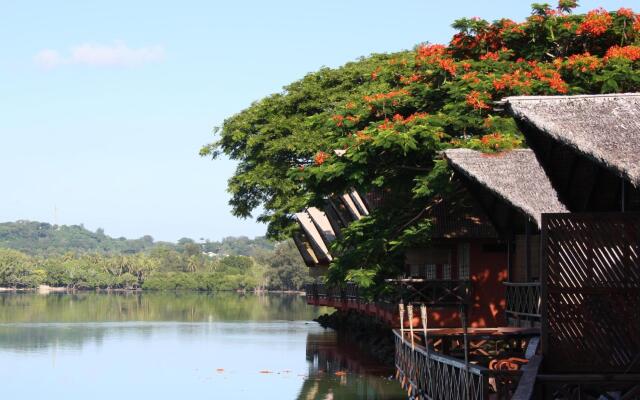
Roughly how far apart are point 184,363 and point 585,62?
2100 cm

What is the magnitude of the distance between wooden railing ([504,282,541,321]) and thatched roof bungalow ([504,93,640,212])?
3.95 meters

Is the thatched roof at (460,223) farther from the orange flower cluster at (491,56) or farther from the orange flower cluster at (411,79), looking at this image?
the orange flower cluster at (491,56)

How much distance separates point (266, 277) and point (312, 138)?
12490 cm

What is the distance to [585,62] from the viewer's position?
1029 inches

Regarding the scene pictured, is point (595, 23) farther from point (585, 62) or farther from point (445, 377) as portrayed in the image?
point (445, 377)

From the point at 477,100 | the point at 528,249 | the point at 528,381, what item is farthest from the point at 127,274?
the point at 528,381

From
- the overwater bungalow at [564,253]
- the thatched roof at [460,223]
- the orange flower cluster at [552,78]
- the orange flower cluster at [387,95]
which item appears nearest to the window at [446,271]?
the thatched roof at [460,223]

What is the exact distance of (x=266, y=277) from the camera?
172 meters

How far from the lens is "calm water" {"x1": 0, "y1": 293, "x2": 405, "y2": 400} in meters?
32.8

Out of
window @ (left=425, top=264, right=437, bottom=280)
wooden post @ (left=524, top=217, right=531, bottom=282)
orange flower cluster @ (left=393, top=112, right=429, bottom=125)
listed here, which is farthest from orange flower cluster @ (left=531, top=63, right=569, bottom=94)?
window @ (left=425, top=264, right=437, bottom=280)

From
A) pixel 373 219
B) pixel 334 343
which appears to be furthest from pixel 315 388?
pixel 334 343

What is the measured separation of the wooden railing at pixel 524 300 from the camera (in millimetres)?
21875

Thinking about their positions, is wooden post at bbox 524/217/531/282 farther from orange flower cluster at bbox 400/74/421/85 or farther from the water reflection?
the water reflection

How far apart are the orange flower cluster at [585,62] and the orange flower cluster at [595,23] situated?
4.05ft
